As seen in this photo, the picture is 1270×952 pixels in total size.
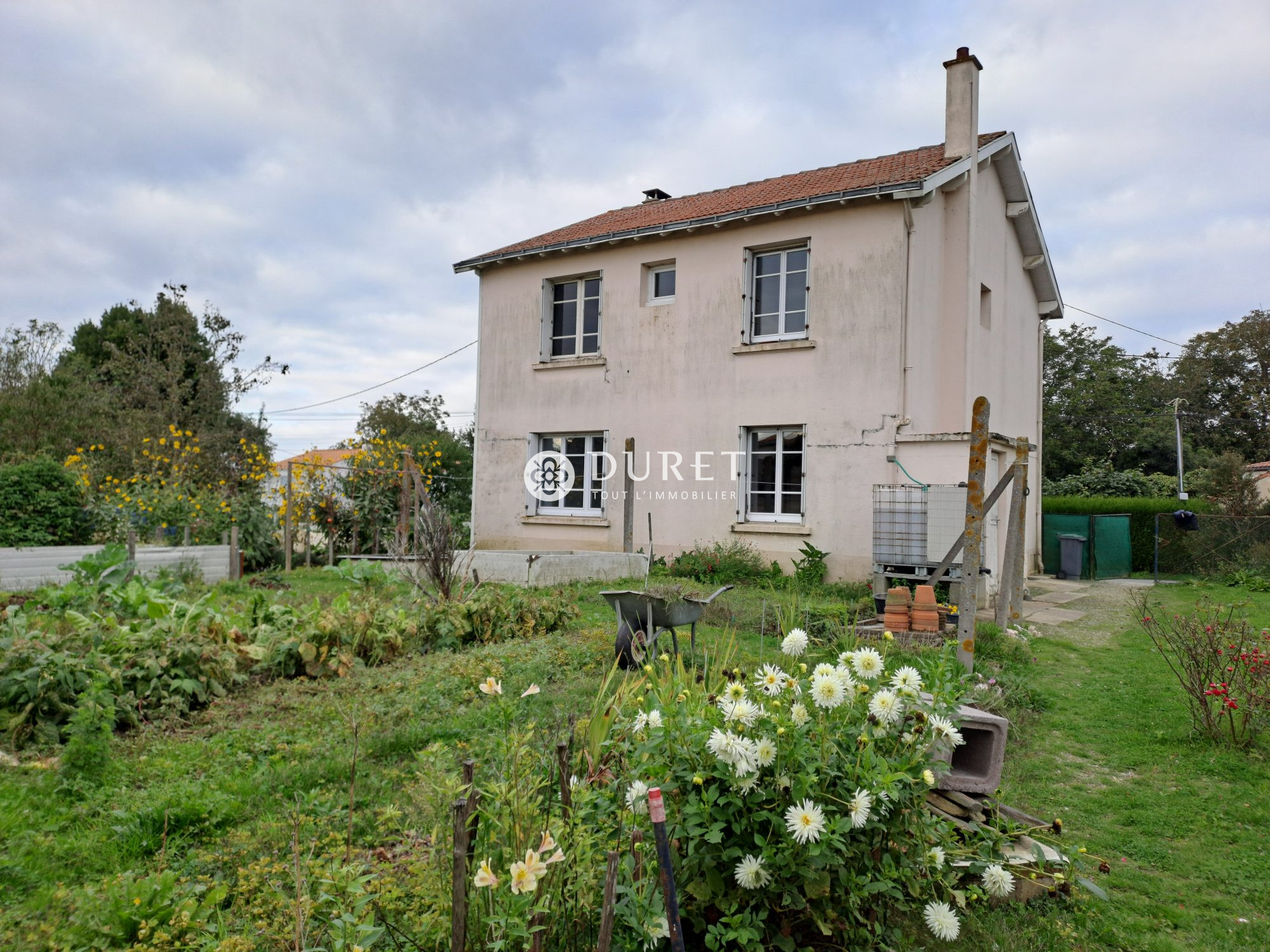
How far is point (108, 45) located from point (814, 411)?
9597mm

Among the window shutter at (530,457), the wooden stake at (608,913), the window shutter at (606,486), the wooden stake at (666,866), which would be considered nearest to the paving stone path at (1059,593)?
the window shutter at (606,486)

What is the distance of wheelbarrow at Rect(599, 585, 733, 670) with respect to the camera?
5.51 metres

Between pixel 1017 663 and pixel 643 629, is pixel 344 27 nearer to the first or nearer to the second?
pixel 643 629

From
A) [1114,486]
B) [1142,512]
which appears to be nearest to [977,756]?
[1142,512]

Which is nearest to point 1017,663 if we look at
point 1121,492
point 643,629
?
point 643,629

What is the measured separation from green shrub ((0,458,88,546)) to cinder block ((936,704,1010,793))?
12.9 meters

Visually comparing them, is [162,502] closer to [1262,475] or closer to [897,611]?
[897,611]

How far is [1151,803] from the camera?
4164 mm

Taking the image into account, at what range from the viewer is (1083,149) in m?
13.4

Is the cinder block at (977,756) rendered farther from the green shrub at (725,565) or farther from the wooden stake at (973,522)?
the green shrub at (725,565)

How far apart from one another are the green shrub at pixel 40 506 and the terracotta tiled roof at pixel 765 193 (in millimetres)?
8352

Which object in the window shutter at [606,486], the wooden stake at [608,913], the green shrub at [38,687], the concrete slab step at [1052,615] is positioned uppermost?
the window shutter at [606,486]

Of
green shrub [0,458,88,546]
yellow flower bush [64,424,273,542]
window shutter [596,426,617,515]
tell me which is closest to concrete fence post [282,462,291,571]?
yellow flower bush [64,424,273,542]

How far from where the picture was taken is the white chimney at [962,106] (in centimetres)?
1212
